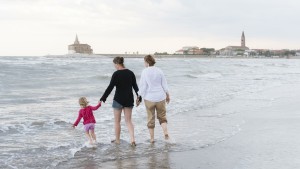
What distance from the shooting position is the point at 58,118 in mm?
11375

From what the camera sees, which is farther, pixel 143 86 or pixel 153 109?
pixel 153 109

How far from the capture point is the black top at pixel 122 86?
7.78 m

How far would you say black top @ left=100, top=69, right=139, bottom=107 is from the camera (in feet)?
25.5

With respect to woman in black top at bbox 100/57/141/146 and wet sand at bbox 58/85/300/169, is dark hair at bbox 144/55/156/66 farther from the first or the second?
wet sand at bbox 58/85/300/169

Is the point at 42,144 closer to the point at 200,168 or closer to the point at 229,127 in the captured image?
the point at 200,168

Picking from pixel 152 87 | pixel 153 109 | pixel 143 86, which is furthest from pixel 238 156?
pixel 143 86

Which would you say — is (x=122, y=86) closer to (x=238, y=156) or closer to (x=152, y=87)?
(x=152, y=87)

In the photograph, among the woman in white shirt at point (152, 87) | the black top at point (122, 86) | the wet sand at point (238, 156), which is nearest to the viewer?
the wet sand at point (238, 156)

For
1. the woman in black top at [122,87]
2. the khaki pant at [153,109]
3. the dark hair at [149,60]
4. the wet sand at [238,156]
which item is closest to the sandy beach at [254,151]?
the wet sand at [238,156]

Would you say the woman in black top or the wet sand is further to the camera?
the woman in black top

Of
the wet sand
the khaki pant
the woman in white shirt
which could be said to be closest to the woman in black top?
the woman in white shirt

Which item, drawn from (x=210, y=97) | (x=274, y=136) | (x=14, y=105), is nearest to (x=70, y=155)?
(x=274, y=136)

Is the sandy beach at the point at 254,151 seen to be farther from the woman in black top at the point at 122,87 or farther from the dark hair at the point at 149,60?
the dark hair at the point at 149,60

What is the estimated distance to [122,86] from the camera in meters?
7.82
